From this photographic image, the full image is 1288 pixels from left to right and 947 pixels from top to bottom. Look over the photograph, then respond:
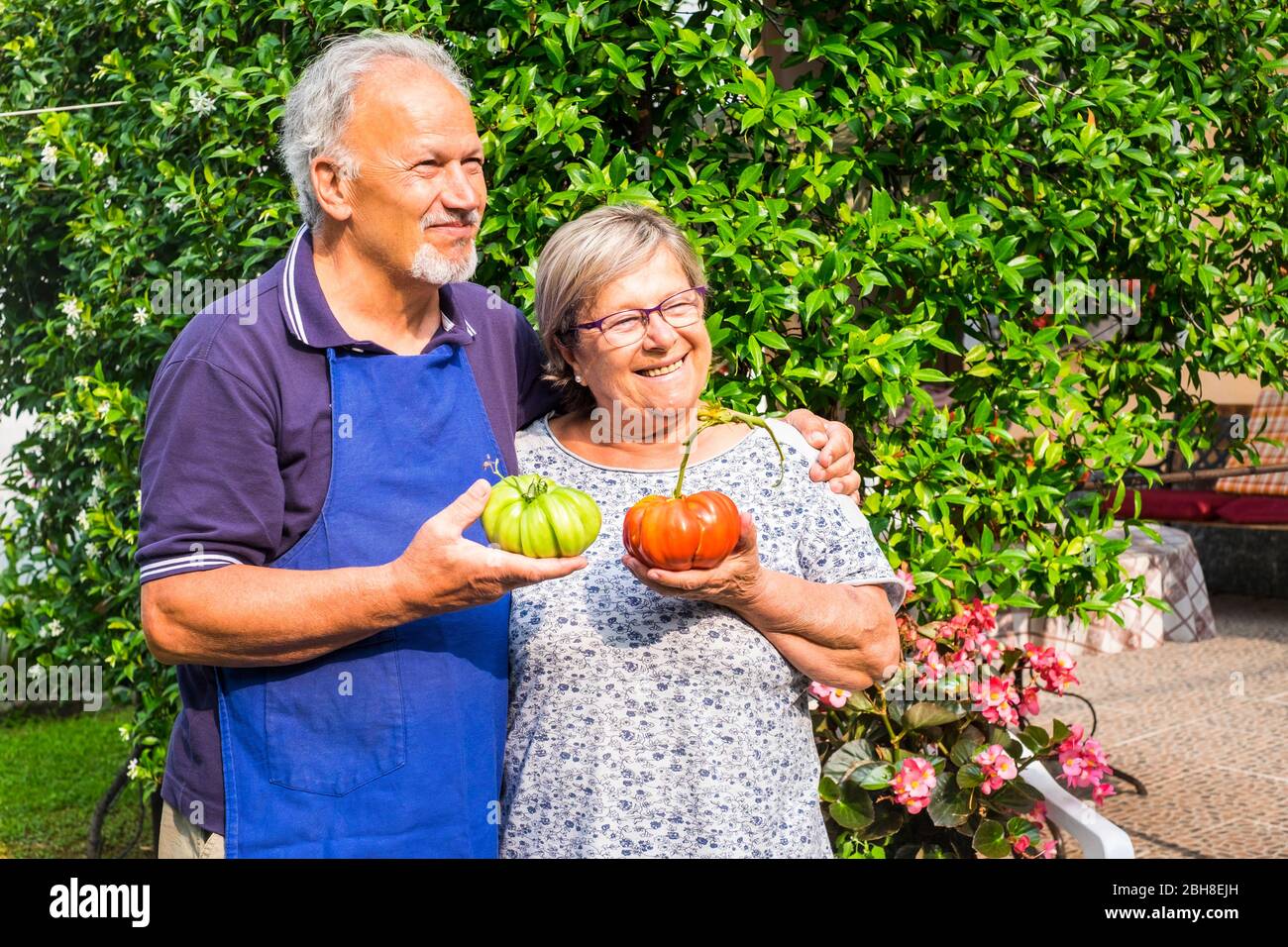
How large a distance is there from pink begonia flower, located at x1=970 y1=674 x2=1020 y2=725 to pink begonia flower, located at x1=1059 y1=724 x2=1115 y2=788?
366mm

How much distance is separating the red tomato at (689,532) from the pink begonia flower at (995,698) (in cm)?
187

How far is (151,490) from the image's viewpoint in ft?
6.64

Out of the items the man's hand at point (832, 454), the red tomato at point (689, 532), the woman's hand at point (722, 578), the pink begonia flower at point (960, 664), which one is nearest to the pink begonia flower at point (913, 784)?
the pink begonia flower at point (960, 664)

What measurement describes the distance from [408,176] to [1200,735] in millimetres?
5637

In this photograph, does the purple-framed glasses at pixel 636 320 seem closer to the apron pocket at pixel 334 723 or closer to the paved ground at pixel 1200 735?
the apron pocket at pixel 334 723

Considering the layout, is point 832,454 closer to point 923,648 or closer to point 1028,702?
point 923,648

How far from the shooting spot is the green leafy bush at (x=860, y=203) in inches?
123

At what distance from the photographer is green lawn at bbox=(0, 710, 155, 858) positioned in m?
5.59

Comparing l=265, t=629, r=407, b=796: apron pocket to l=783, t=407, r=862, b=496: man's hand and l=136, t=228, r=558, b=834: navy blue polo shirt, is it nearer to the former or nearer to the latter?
l=136, t=228, r=558, b=834: navy blue polo shirt

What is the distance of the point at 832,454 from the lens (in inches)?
97.8

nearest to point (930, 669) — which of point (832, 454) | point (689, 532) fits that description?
point (832, 454)

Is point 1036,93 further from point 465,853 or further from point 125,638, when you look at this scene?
point 125,638

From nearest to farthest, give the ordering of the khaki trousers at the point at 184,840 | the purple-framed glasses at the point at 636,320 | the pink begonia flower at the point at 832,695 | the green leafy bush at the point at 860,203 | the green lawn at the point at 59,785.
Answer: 1. the khaki trousers at the point at 184,840
2. the purple-framed glasses at the point at 636,320
3. the green leafy bush at the point at 860,203
4. the pink begonia flower at the point at 832,695
5. the green lawn at the point at 59,785

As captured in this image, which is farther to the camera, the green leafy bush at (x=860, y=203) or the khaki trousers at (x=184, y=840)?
the green leafy bush at (x=860, y=203)
